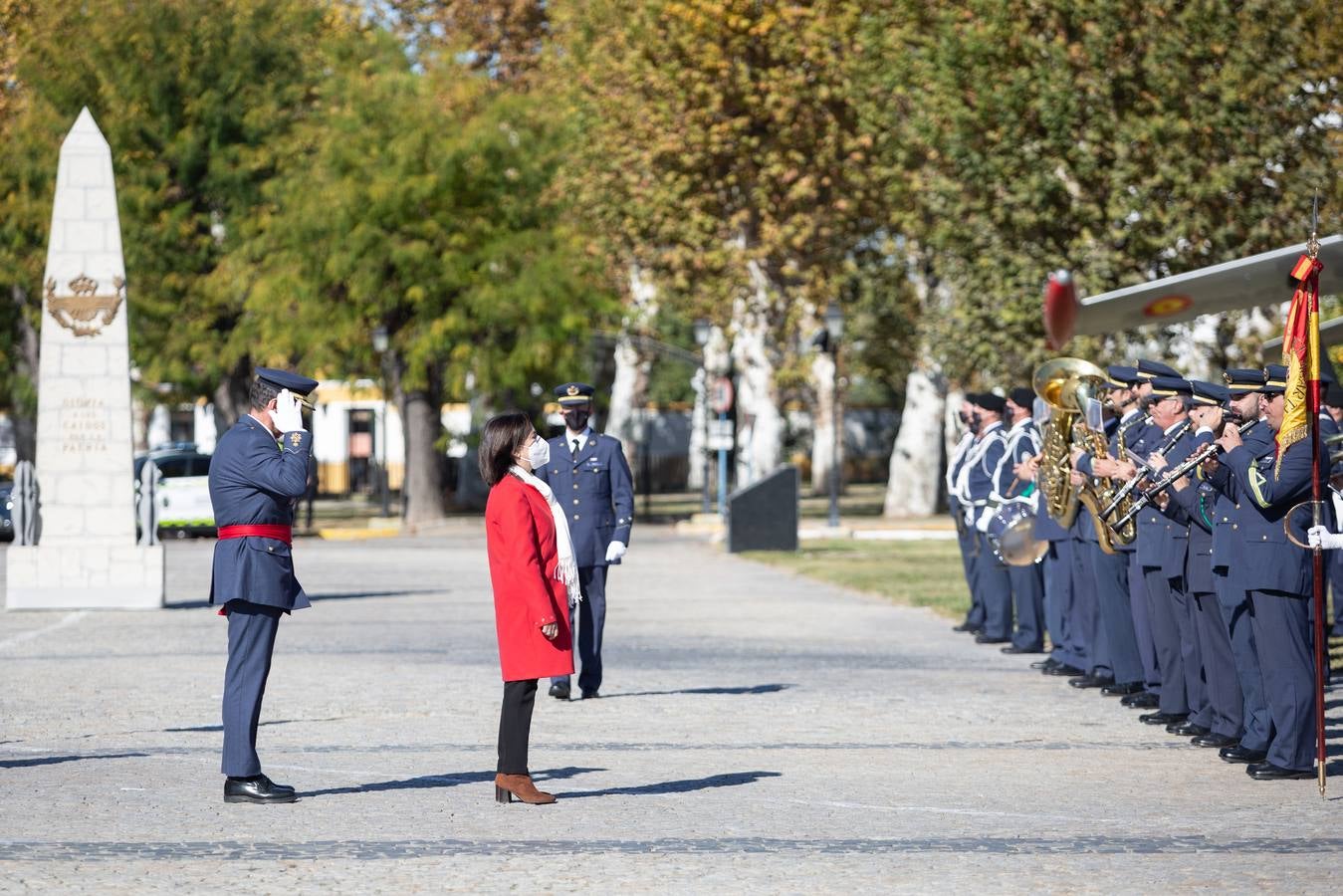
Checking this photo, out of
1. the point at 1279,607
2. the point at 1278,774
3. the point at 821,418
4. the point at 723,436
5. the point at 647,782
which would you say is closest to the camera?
the point at 647,782

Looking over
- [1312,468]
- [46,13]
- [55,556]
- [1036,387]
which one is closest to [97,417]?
[55,556]

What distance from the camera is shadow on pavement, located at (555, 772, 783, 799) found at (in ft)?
33.2

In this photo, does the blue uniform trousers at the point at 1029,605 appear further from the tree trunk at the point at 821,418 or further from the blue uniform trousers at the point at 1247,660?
the tree trunk at the point at 821,418

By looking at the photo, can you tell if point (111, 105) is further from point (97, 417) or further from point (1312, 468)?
point (1312, 468)

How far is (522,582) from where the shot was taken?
9.86 meters

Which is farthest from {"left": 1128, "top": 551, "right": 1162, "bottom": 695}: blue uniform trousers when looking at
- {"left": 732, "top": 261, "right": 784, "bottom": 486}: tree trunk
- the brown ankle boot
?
{"left": 732, "top": 261, "right": 784, "bottom": 486}: tree trunk

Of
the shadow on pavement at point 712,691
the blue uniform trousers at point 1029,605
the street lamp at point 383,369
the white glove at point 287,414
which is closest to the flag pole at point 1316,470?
the white glove at point 287,414

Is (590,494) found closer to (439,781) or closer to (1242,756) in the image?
(439,781)

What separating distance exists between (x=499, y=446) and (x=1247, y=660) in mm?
3961

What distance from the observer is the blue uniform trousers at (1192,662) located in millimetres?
12234

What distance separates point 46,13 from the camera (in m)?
45.2

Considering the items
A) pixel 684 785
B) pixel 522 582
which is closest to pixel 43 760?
pixel 522 582

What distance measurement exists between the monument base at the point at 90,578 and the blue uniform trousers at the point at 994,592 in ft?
28.9

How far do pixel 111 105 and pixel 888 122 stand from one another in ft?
57.1
